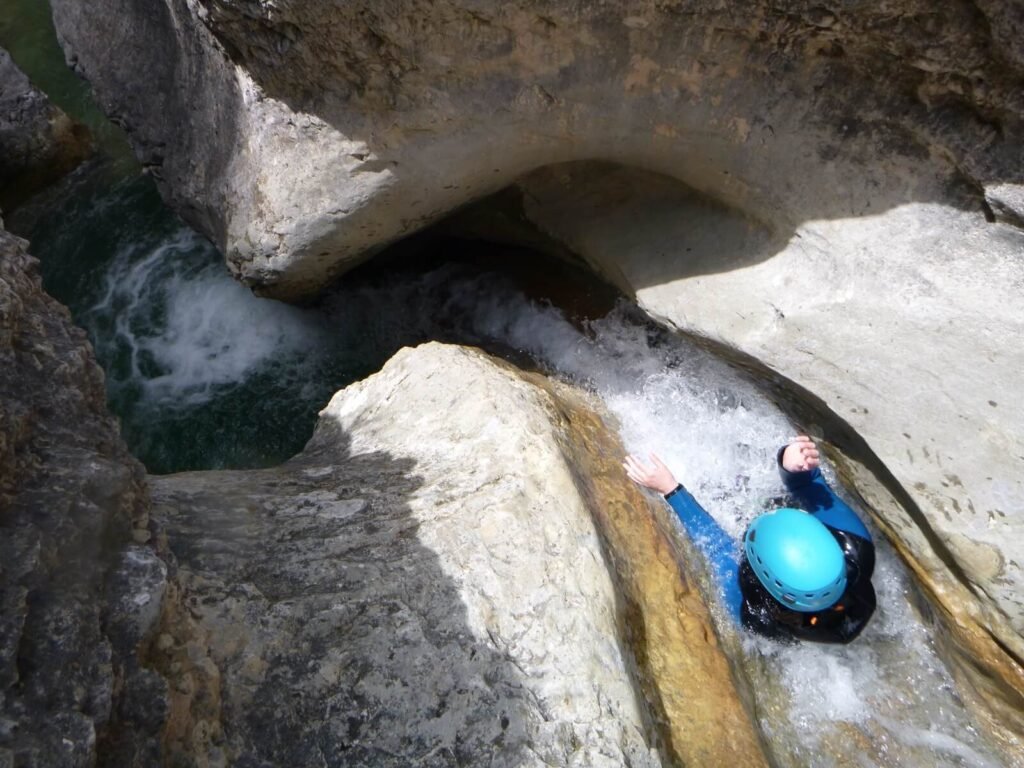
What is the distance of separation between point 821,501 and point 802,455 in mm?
274

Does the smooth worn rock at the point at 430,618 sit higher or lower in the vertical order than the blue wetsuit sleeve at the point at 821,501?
higher

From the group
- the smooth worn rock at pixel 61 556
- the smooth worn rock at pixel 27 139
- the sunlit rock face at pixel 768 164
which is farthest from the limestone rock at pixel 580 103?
the smooth worn rock at pixel 27 139

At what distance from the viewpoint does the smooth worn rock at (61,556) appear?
1032mm

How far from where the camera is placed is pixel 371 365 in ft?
14.0

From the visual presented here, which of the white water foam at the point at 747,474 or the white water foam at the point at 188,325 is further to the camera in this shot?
the white water foam at the point at 188,325

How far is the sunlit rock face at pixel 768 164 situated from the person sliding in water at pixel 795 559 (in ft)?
0.75

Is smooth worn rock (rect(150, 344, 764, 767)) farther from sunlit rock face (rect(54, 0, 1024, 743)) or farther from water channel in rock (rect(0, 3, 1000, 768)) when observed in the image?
sunlit rock face (rect(54, 0, 1024, 743))

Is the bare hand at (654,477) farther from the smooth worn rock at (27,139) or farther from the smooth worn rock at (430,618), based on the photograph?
the smooth worn rock at (27,139)

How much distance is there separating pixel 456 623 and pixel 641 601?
0.67m

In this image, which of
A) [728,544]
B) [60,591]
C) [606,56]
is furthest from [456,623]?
[606,56]

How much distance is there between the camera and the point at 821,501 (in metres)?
2.92

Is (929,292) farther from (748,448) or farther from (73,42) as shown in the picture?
(73,42)

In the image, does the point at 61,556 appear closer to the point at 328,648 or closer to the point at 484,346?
the point at 328,648

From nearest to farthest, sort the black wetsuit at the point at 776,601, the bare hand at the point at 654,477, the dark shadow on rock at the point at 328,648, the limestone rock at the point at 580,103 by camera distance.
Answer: the dark shadow on rock at the point at 328,648 → the limestone rock at the point at 580,103 → the black wetsuit at the point at 776,601 → the bare hand at the point at 654,477
